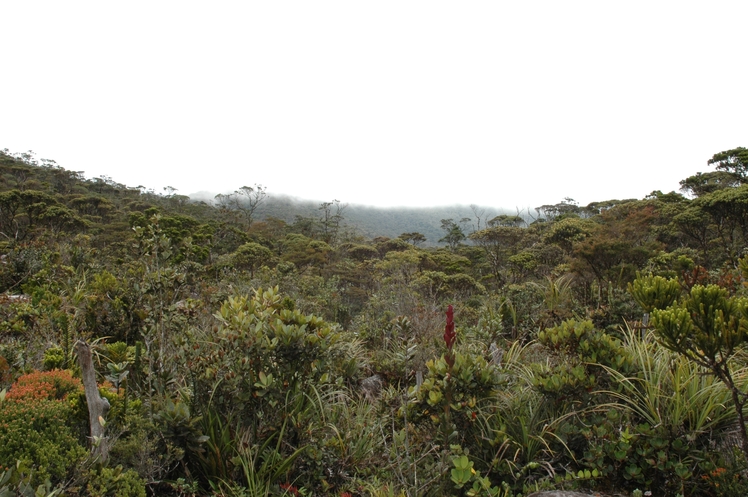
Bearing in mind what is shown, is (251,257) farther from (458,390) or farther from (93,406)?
(458,390)

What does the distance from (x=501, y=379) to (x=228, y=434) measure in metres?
1.95

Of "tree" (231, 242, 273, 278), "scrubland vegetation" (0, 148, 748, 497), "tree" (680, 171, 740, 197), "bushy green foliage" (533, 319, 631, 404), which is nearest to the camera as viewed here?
"scrubland vegetation" (0, 148, 748, 497)

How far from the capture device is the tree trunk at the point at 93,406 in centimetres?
213

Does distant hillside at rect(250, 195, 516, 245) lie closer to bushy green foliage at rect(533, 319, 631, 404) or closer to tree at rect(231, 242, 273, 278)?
tree at rect(231, 242, 273, 278)

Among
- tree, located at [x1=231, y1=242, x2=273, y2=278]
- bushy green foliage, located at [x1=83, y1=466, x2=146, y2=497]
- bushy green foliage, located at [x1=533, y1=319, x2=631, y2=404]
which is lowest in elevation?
tree, located at [x1=231, y1=242, x2=273, y2=278]

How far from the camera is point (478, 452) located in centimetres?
277

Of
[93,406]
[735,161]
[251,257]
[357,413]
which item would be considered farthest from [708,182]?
[93,406]

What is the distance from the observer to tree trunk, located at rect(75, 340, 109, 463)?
83.9 inches

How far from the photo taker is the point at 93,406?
221 cm

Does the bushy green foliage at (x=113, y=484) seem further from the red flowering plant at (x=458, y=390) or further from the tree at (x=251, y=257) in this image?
the tree at (x=251, y=257)

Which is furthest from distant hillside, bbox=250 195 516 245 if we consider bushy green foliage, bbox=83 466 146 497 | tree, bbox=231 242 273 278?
bushy green foliage, bbox=83 466 146 497

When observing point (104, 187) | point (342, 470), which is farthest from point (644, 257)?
point (104, 187)

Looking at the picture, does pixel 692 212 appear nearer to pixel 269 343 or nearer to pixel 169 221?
pixel 269 343

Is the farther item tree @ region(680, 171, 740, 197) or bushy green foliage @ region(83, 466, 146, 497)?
tree @ region(680, 171, 740, 197)
